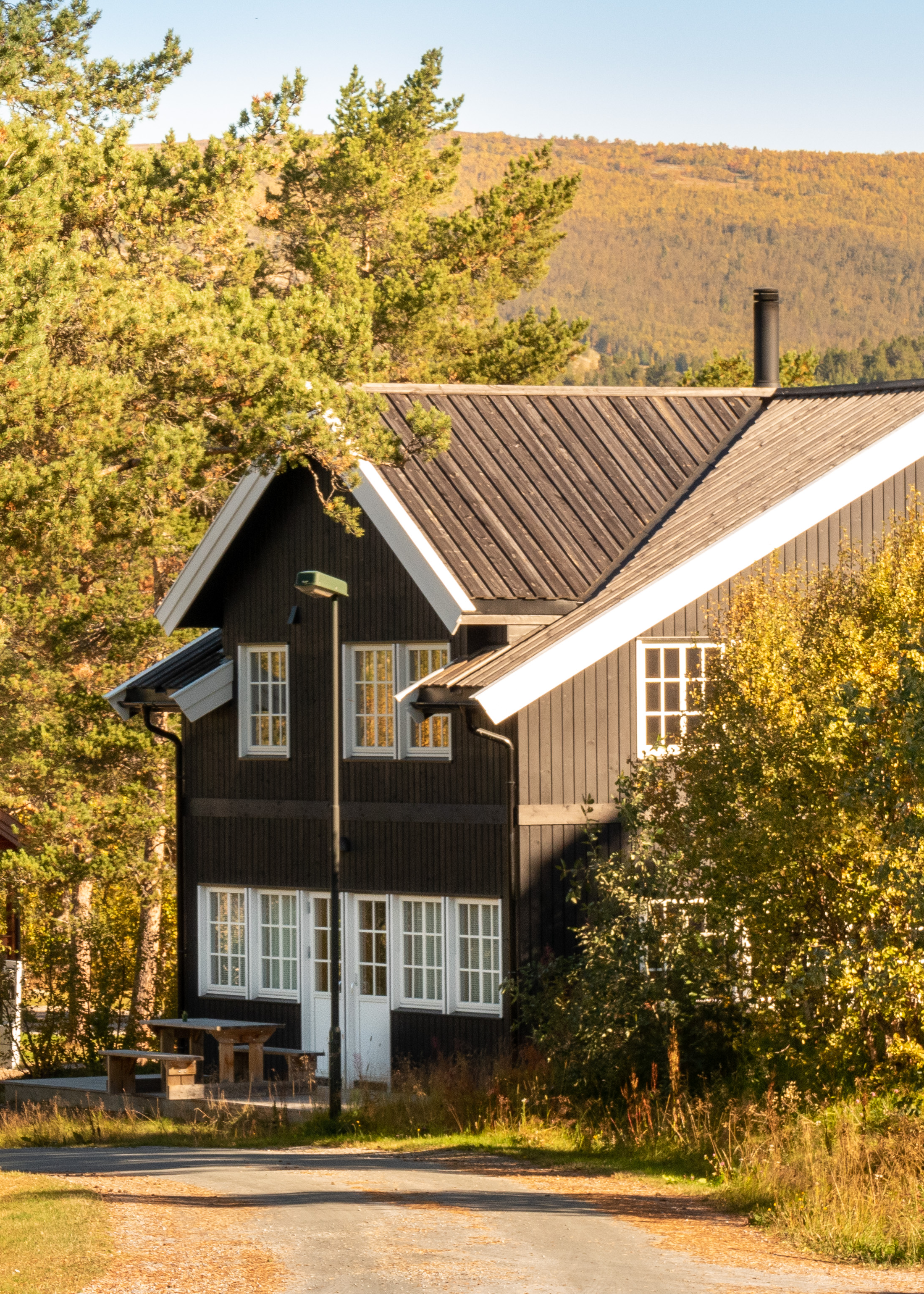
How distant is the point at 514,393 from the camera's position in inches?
1032

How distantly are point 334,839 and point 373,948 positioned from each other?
3322 mm

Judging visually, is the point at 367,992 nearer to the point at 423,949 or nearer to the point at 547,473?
the point at 423,949

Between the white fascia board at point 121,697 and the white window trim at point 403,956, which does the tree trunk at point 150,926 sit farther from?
the white window trim at point 403,956

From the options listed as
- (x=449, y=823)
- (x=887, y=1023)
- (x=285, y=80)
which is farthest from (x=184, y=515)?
(x=887, y=1023)

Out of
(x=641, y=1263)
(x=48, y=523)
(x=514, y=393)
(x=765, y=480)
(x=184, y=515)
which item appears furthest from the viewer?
(x=184, y=515)

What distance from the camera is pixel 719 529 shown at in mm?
22797

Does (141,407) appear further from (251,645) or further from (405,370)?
(405,370)

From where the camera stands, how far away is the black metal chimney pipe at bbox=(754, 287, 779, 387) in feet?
94.2

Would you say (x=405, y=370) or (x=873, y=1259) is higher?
(x=405, y=370)

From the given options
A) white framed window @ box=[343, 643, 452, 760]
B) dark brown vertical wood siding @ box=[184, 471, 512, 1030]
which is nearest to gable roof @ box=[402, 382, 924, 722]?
white framed window @ box=[343, 643, 452, 760]

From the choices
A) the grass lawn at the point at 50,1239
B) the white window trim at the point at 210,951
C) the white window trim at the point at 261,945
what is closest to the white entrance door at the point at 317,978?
the white window trim at the point at 261,945

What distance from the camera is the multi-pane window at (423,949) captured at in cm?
2288

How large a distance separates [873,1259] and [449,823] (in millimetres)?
10767

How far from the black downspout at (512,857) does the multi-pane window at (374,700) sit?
212 centimetres
